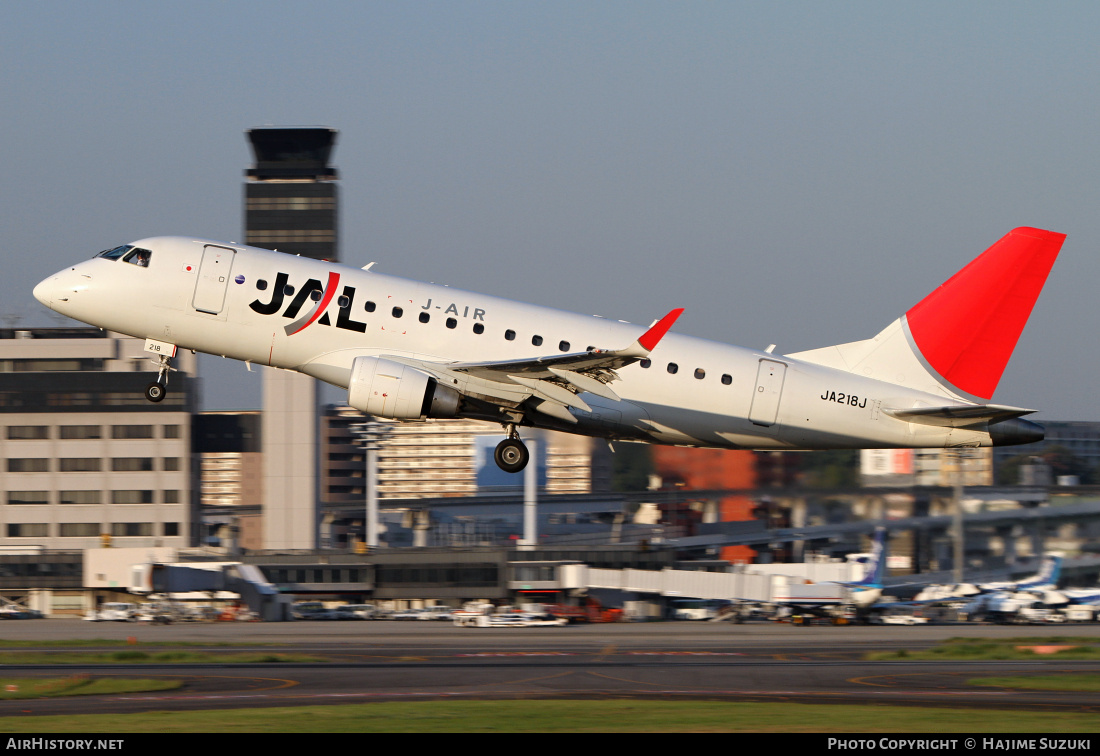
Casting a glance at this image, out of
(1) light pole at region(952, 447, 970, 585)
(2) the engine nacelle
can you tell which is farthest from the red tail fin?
(1) light pole at region(952, 447, 970, 585)

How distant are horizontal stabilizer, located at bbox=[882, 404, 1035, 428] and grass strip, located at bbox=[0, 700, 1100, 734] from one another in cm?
761

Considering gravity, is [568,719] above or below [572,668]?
above

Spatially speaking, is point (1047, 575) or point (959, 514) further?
point (1047, 575)

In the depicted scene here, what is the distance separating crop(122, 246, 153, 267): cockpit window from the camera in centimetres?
3262

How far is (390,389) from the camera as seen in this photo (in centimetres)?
3069

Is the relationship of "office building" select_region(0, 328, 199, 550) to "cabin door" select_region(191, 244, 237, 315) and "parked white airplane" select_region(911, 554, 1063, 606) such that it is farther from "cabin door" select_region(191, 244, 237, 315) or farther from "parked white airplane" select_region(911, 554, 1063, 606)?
"cabin door" select_region(191, 244, 237, 315)

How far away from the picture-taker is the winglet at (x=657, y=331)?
2861 centimetres

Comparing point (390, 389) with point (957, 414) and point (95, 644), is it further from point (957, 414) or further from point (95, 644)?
point (95, 644)

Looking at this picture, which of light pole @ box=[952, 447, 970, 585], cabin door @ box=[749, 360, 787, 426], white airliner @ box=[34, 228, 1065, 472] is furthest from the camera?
light pole @ box=[952, 447, 970, 585]

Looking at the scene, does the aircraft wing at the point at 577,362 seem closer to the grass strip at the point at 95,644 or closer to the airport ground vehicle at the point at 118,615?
the grass strip at the point at 95,644

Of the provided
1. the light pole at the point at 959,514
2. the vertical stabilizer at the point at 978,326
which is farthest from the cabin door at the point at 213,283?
the light pole at the point at 959,514

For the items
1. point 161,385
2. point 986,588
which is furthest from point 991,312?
point 986,588

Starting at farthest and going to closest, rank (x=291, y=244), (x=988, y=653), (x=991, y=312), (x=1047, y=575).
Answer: (x=291, y=244) < (x=1047, y=575) < (x=988, y=653) < (x=991, y=312)

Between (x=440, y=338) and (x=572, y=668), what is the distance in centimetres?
1551
